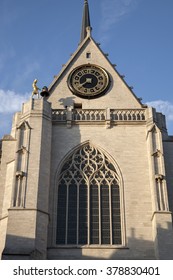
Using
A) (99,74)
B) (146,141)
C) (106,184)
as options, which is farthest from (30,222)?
(99,74)

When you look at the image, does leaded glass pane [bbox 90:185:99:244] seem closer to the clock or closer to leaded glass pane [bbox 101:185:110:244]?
leaded glass pane [bbox 101:185:110:244]

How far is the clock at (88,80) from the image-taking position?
21578 mm

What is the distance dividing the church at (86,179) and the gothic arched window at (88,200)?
0.12ft

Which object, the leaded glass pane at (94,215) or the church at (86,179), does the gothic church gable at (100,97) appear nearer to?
the church at (86,179)

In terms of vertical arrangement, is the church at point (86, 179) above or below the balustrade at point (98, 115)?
Result: below

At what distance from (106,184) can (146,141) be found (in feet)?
8.25

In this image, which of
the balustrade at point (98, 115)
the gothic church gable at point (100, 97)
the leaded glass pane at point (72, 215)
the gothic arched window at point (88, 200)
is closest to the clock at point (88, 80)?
the gothic church gable at point (100, 97)

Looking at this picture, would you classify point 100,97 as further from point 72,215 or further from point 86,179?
point 72,215

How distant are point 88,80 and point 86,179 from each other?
5.61m

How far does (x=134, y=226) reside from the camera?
17.0 m

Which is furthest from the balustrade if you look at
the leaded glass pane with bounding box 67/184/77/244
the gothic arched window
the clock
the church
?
the leaded glass pane with bounding box 67/184/77/244

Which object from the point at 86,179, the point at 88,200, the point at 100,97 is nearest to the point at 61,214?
the point at 88,200

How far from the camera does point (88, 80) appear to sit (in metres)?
21.9
